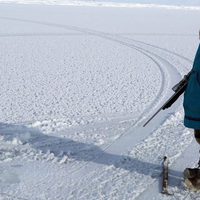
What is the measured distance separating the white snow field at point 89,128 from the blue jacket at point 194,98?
66cm

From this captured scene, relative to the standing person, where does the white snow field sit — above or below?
below

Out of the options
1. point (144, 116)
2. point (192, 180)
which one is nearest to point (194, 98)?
point (192, 180)

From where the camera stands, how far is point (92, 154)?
4.44 meters

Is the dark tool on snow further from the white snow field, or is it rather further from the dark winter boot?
the dark winter boot

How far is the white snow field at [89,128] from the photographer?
371 cm

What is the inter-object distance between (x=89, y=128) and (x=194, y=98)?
88.4 inches

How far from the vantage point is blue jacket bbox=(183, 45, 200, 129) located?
10.5ft

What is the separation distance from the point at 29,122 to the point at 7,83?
8.58 feet

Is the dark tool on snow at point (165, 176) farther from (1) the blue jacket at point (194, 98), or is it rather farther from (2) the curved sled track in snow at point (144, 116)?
(1) the blue jacket at point (194, 98)

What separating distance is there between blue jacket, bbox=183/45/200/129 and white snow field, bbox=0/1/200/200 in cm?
66

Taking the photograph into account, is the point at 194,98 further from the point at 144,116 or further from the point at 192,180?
the point at 144,116

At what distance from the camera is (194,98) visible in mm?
3229

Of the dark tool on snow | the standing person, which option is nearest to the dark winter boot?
the dark tool on snow

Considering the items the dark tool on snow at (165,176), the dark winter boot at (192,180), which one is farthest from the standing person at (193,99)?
the dark tool on snow at (165,176)
